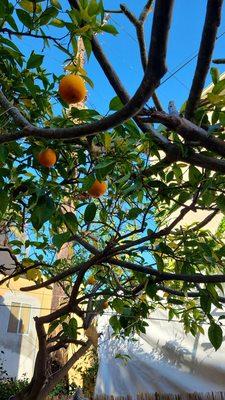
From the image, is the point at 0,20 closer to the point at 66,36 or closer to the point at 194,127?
the point at 66,36

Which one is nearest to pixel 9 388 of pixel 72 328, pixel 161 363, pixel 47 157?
pixel 161 363

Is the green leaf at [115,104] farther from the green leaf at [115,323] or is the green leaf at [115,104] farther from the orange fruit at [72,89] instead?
the green leaf at [115,323]

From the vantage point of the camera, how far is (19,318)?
871cm

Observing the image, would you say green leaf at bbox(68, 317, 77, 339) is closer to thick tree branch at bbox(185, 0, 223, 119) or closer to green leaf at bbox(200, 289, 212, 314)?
green leaf at bbox(200, 289, 212, 314)

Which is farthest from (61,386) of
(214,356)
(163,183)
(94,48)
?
(94,48)

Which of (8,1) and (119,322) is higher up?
(8,1)

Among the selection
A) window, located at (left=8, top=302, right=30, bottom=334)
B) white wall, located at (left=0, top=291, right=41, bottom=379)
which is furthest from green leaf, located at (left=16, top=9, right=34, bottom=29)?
window, located at (left=8, top=302, right=30, bottom=334)

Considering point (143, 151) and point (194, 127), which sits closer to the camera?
point (194, 127)

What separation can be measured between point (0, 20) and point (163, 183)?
790 millimetres

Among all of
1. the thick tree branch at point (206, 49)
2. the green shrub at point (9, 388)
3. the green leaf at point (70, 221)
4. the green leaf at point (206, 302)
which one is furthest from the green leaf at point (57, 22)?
the green shrub at point (9, 388)

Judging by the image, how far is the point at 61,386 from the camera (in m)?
7.07

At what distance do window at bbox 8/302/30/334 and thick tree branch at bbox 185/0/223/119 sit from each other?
8324 millimetres

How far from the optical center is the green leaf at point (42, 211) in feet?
4.28

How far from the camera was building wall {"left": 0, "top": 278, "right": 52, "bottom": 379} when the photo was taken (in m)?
8.38
